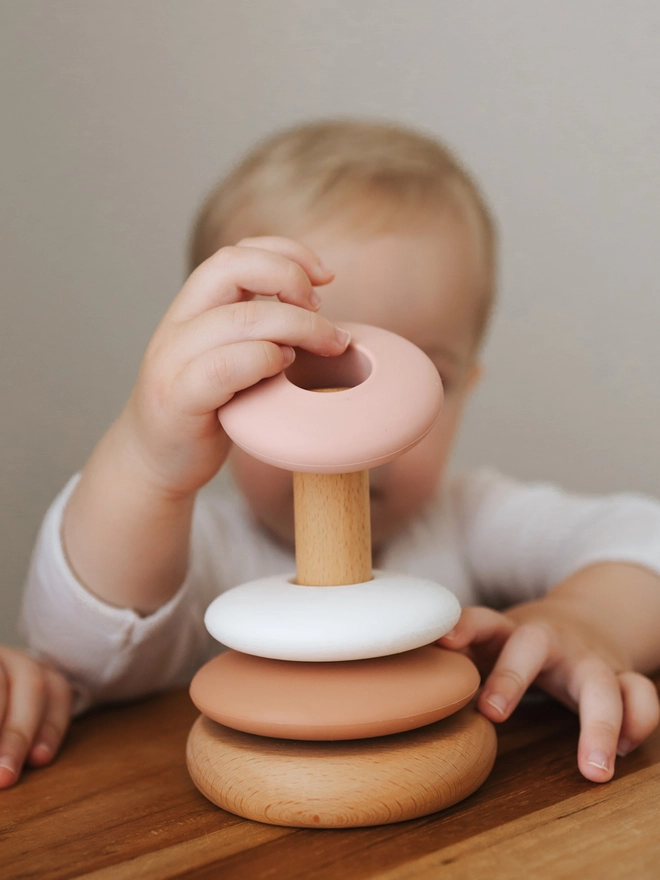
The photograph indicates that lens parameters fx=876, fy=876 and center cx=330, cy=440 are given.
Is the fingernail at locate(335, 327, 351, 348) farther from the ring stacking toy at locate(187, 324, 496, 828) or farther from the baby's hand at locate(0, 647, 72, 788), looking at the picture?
the baby's hand at locate(0, 647, 72, 788)

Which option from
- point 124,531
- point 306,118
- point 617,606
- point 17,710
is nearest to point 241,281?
point 124,531

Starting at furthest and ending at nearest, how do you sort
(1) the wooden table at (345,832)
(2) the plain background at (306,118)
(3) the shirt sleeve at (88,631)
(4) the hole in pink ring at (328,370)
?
(2) the plain background at (306,118)
(3) the shirt sleeve at (88,631)
(4) the hole in pink ring at (328,370)
(1) the wooden table at (345,832)

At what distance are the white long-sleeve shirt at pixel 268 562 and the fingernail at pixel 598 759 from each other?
0.31 meters

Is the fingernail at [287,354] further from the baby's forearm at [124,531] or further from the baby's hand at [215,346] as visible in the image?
the baby's forearm at [124,531]

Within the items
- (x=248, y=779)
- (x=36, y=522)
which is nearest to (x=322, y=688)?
(x=248, y=779)

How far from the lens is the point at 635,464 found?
1395mm

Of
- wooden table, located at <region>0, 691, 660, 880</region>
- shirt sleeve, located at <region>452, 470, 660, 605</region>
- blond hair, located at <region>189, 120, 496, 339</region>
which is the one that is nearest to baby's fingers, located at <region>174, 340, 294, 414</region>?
wooden table, located at <region>0, 691, 660, 880</region>

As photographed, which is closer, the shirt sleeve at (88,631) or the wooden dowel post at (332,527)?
the wooden dowel post at (332,527)

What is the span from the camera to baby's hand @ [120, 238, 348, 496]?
441mm

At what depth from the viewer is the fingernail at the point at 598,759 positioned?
448 millimetres

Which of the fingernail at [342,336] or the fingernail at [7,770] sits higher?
the fingernail at [342,336]

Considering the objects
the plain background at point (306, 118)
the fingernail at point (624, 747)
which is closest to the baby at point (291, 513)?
the fingernail at point (624, 747)

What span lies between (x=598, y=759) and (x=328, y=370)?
0.82ft

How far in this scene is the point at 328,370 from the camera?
49cm
